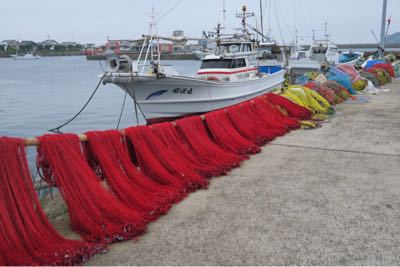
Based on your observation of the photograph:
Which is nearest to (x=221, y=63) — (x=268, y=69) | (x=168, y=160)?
(x=268, y=69)

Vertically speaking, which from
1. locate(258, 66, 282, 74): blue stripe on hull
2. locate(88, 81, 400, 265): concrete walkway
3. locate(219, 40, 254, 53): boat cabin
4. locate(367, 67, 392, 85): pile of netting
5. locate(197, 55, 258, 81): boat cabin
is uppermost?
locate(219, 40, 254, 53): boat cabin

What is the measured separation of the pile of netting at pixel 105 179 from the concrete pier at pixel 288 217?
163 millimetres

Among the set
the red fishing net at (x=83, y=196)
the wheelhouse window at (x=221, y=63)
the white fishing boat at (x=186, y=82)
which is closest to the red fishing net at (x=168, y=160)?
the red fishing net at (x=83, y=196)

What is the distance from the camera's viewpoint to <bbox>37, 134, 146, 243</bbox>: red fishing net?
3117 millimetres

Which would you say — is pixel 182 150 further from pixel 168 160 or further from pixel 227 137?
pixel 227 137

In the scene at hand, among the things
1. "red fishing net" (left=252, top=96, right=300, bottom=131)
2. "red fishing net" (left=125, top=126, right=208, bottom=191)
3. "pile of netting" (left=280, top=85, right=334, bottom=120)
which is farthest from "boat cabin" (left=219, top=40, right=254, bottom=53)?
"red fishing net" (left=125, top=126, right=208, bottom=191)

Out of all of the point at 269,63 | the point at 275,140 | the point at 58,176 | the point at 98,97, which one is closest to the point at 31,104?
the point at 98,97

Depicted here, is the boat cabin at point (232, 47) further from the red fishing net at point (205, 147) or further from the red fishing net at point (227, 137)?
the red fishing net at point (205, 147)

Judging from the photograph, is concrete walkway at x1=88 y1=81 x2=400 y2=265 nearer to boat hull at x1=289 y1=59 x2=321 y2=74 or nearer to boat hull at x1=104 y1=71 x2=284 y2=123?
boat hull at x1=104 y1=71 x2=284 y2=123

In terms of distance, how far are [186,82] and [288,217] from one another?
8.69 metres

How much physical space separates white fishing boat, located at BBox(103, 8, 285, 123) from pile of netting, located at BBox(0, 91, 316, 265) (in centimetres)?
476

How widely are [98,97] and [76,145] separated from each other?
2491 cm

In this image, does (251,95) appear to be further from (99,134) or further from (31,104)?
(31,104)

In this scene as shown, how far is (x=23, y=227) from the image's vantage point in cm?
283
